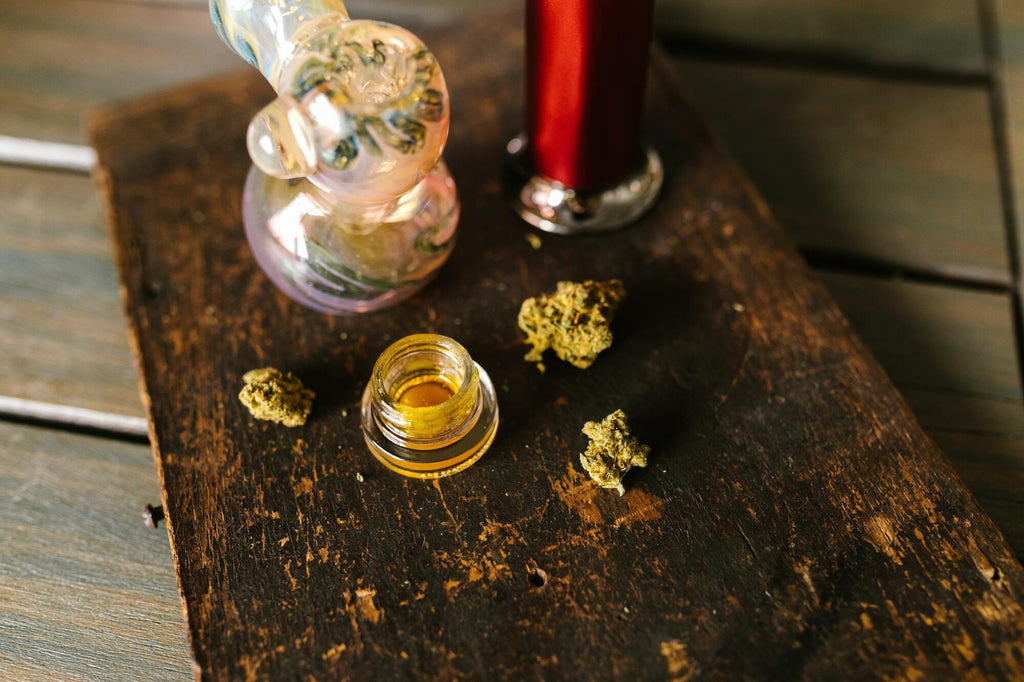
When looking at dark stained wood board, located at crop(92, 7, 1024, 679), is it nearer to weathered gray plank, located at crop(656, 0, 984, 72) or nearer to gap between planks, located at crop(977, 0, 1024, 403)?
gap between planks, located at crop(977, 0, 1024, 403)

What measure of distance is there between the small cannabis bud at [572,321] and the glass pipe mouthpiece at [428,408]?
0.16 feet

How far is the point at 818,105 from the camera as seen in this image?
891 mm

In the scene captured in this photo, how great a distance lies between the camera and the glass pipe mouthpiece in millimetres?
535

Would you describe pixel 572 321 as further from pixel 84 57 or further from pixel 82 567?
pixel 84 57

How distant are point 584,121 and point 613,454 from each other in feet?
0.86

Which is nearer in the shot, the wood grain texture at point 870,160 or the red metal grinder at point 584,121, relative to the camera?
the red metal grinder at point 584,121

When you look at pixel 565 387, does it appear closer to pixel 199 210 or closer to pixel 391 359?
pixel 391 359

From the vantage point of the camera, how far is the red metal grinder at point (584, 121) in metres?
0.60

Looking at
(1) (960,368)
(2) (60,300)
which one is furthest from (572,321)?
(2) (60,300)

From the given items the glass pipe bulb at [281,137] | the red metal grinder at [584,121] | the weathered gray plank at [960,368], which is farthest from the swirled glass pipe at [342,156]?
the weathered gray plank at [960,368]

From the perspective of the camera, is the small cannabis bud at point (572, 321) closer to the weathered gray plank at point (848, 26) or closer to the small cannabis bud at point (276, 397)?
the small cannabis bud at point (276, 397)

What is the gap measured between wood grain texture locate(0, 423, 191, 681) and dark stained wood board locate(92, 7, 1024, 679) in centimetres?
8

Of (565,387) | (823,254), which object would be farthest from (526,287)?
(823,254)

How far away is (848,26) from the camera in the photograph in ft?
3.14
